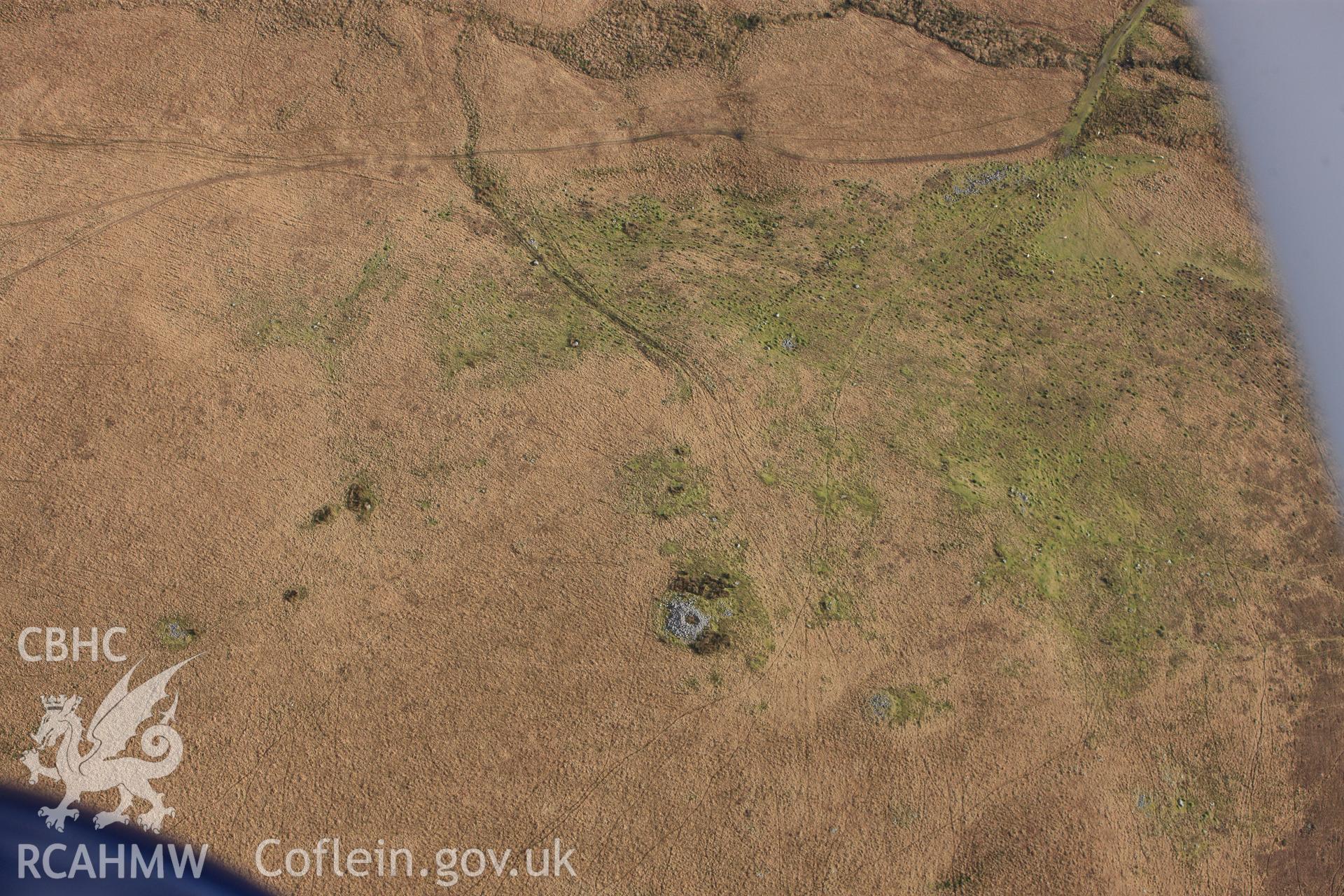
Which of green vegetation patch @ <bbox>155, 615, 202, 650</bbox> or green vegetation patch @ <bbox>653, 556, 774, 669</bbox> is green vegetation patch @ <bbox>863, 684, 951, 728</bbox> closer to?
green vegetation patch @ <bbox>653, 556, 774, 669</bbox>

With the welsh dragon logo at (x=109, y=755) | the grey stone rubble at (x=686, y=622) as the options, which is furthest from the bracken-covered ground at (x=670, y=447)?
the welsh dragon logo at (x=109, y=755)

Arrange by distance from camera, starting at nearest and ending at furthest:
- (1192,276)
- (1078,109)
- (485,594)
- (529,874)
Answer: (529,874) < (485,594) < (1192,276) < (1078,109)

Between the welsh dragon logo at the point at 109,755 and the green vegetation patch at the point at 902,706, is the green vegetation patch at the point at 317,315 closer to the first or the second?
the welsh dragon logo at the point at 109,755

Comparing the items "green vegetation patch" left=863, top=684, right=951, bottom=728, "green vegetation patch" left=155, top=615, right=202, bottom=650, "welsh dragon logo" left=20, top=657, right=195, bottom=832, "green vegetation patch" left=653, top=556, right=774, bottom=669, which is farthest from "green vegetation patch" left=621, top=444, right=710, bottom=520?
"welsh dragon logo" left=20, top=657, right=195, bottom=832

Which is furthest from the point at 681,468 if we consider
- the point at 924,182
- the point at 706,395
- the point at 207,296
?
the point at 207,296

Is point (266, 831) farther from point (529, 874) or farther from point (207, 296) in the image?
point (207, 296)

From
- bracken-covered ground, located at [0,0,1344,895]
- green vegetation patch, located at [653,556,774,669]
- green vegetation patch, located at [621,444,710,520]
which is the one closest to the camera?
bracken-covered ground, located at [0,0,1344,895]

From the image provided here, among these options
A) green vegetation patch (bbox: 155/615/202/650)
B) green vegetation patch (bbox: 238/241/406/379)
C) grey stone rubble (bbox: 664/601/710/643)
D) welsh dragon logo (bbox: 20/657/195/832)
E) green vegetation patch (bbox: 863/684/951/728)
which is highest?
green vegetation patch (bbox: 238/241/406/379)
